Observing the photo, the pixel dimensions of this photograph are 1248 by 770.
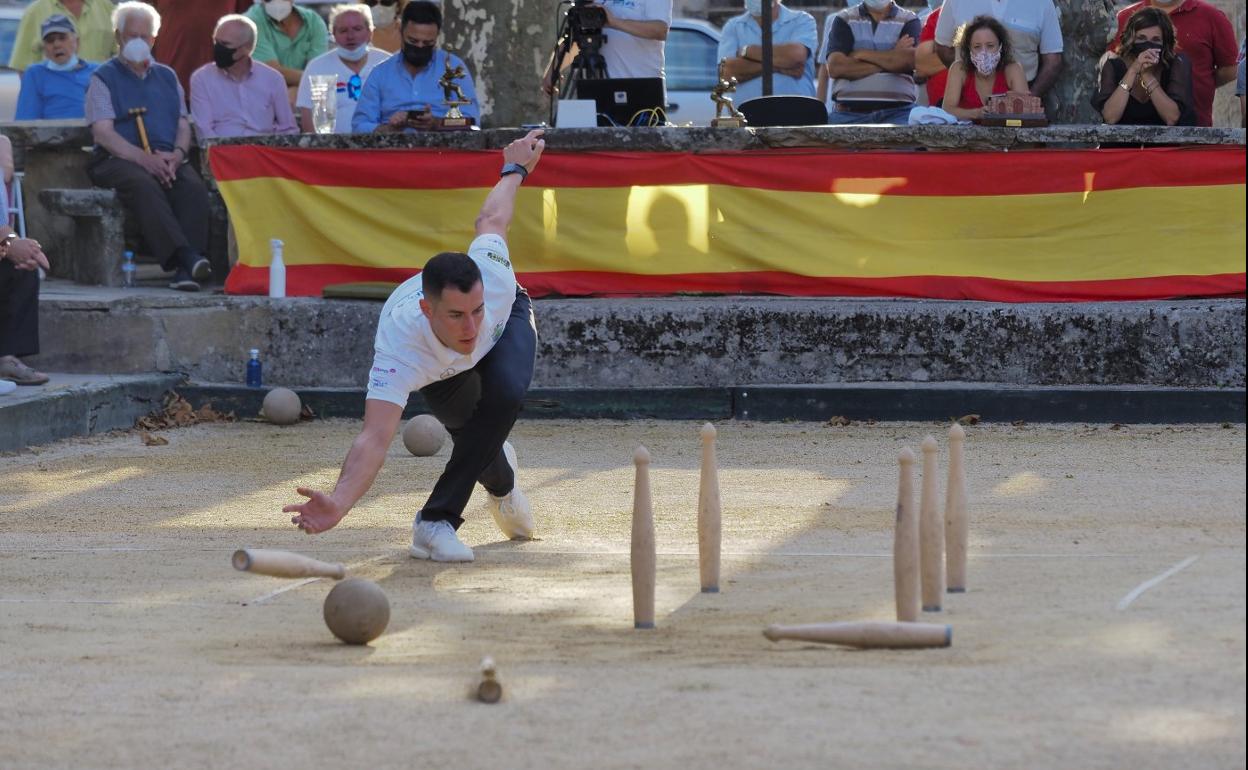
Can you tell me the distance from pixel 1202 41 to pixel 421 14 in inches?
204

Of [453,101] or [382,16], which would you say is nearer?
[453,101]

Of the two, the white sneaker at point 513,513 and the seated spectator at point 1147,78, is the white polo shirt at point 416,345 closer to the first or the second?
the white sneaker at point 513,513

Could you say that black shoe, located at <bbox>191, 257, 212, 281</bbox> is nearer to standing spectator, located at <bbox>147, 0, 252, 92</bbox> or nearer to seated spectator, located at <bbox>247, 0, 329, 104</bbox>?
seated spectator, located at <bbox>247, 0, 329, 104</bbox>

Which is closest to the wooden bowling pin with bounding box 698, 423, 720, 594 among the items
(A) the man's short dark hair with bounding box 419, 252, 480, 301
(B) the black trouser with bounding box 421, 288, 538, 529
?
(A) the man's short dark hair with bounding box 419, 252, 480, 301

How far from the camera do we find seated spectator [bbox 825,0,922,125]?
1264 centimetres

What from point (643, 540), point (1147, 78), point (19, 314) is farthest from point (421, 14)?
point (643, 540)

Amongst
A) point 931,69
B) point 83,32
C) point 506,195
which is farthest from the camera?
point 83,32

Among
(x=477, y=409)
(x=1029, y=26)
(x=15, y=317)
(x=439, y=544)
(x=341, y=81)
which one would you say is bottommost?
(x=439, y=544)

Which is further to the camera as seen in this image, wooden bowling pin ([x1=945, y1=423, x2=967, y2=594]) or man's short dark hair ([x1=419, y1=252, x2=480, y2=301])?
man's short dark hair ([x1=419, y1=252, x2=480, y2=301])

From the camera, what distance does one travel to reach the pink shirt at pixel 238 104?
13.0m

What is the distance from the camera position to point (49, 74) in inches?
555

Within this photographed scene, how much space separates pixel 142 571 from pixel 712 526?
2482mm

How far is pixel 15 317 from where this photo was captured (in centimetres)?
1113

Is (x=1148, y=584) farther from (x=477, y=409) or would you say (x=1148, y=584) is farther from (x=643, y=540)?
(x=477, y=409)
